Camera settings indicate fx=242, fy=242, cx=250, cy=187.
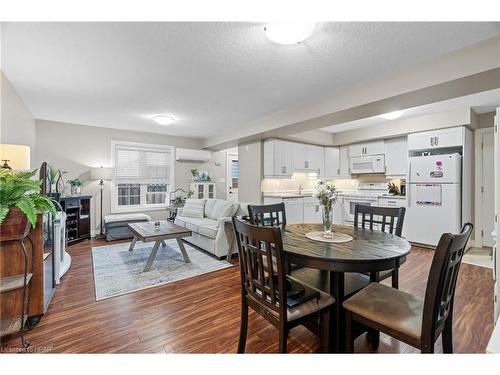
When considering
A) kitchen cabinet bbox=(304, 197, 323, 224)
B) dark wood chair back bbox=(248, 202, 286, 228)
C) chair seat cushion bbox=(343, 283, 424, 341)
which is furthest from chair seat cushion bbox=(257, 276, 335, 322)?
kitchen cabinet bbox=(304, 197, 323, 224)

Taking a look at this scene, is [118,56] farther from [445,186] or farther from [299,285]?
[445,186]

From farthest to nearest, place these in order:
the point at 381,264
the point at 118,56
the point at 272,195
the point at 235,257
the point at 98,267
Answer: the point at 272,195, the point at 235,257, the point at 98,267, the point at 118,56, the point at 381,264

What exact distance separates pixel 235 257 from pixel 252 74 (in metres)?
2.65

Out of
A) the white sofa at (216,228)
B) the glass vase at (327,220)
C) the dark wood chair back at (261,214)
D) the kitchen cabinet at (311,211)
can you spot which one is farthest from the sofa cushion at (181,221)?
the glass vase at (327,220)

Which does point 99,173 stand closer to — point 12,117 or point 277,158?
point 12,117

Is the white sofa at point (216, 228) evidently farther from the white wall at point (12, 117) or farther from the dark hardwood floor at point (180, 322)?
the white wall at point (12, 117)

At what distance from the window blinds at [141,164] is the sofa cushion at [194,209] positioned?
1546 millimetres

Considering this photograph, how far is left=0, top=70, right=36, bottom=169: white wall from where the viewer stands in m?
2.75

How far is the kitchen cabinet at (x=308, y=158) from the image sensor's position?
5801mm

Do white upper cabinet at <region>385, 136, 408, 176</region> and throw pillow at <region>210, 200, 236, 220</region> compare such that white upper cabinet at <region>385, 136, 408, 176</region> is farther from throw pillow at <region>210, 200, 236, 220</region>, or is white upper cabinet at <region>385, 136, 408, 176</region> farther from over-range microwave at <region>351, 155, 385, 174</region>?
throw pillow at <region>210, 200, 236, 220</region>

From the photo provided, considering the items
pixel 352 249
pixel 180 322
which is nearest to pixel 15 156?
pixel 180 322

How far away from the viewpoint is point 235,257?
3844 mm

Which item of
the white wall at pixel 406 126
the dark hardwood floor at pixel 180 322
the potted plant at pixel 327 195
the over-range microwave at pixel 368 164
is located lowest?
the dark hardwood floor at pixel 180 322
